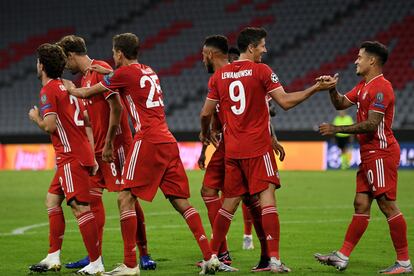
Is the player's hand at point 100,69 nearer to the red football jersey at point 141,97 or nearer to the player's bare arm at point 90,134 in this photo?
the red football jersey at point 141,97

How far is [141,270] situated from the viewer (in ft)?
27.1

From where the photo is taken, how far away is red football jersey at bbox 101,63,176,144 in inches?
304

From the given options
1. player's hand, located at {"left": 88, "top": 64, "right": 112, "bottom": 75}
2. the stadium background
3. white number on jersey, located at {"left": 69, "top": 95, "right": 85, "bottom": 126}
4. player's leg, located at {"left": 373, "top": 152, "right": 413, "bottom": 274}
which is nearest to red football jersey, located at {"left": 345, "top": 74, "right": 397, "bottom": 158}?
player's leg, located at {"left": 373, "top": 152, "right": 413, "bottom": 274}

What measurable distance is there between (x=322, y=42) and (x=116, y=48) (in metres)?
24.6

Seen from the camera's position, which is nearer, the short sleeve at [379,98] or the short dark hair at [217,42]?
the short sleeve at [379,98]

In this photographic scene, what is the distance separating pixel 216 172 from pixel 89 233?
143cm

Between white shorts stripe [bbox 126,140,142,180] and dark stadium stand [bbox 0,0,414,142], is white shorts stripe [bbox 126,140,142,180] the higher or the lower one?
the lower one

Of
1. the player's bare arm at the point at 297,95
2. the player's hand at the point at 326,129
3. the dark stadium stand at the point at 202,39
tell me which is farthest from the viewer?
the dark stadium stand at the point at 202,39

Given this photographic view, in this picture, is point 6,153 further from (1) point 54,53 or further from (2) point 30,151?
(1) point 54,53

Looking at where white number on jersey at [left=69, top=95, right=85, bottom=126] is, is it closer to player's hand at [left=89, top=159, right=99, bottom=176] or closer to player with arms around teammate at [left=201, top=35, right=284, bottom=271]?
player's hand at [left=89, top=159, right=99, bottom=176]

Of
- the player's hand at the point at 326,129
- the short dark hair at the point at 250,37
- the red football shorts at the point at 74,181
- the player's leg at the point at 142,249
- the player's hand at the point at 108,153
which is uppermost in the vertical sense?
the short dark hair at the point at 250,37

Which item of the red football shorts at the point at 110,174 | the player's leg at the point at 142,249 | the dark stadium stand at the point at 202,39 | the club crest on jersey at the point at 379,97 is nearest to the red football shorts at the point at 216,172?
the player's leg at the point at 142,249

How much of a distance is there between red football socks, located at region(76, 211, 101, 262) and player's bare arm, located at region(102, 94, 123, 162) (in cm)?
70

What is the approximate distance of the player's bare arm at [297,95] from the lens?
7.30 m
